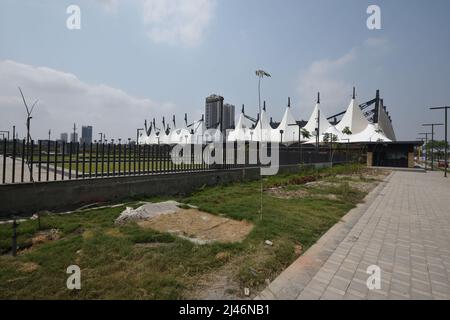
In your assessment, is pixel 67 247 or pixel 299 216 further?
pixel 299 216

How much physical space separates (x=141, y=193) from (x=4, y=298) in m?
5.69

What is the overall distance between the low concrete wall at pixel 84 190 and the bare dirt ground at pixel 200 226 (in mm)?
2769

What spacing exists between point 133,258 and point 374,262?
147 inches

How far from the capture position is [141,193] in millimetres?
8195

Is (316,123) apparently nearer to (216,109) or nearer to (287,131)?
(287,131)

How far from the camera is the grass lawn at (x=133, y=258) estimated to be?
2730 millimetres

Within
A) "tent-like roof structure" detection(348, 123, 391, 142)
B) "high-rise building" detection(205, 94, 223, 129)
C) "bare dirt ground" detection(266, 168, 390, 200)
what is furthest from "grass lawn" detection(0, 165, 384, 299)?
"tent-like roof structure" detection(348, 123, 391, 142)

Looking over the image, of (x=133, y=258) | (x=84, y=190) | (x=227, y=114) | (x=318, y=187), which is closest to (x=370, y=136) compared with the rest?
(x=227, y=114)

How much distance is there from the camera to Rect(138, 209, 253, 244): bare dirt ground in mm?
4496

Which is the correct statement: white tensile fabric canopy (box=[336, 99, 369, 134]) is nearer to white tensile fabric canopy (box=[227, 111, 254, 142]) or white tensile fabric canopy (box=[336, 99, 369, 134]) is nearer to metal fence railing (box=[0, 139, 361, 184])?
white tensile fabric canopy (box=[227, 111, 254, 142])

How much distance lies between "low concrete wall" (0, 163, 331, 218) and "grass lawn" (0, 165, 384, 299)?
3.22 ft

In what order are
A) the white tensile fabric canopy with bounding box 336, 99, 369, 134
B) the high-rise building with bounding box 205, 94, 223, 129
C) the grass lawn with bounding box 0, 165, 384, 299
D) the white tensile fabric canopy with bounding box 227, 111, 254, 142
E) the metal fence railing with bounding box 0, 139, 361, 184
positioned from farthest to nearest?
the white tensile fabric canopy with bounding box 227, 111, 254, 142 → the white tensile fabric canopy with bounding box 336, 99, 369, 134 → the high-rise building with bounding box 205, 94, 223, 129 → the metal fence railing with bounding box 0, 139, 361, 184 → the grass lawn with bounding box 0, 165, 384, 299
